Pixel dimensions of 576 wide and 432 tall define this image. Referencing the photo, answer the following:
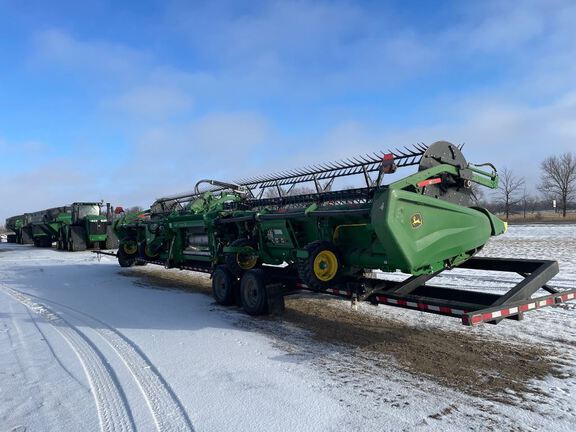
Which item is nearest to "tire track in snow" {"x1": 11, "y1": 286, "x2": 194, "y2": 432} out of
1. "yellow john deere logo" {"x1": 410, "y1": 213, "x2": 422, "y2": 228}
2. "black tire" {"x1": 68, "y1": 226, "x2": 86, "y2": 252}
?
"yellow john deere logo" {"x1": 410, "y1": 213, "x2": 422, "y2": 228}

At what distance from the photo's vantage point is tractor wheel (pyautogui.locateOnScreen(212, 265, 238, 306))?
787 centimetres

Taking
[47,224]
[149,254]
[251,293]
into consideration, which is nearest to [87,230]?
[47,224]

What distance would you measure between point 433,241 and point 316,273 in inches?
61.1

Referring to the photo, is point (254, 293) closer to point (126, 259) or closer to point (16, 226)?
point (126, 259)

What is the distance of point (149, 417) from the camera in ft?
11.7

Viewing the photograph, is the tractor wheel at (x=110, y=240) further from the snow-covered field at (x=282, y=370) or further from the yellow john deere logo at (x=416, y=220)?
the yellow john deere logo at (x=416, y=220)

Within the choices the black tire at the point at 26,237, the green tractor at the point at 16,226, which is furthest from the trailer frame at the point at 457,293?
the green tractor at the point at 16,226

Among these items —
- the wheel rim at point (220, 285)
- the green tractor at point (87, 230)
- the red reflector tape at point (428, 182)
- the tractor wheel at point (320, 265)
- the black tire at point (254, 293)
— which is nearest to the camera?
the red reflector tape at point (428, 182)

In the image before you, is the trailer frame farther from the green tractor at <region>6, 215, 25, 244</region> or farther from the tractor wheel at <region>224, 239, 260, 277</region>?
the green tractor at <region>6, 215, 25, 244</region>

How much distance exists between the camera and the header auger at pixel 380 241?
5.23 metres

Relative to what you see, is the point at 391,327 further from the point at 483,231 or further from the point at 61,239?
the point at 61,239

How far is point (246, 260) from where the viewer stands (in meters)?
8.16

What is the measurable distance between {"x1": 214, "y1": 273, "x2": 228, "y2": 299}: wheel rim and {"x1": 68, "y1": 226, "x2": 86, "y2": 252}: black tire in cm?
1769

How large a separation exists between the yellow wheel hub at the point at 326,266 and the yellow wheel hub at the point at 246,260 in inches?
80.1
